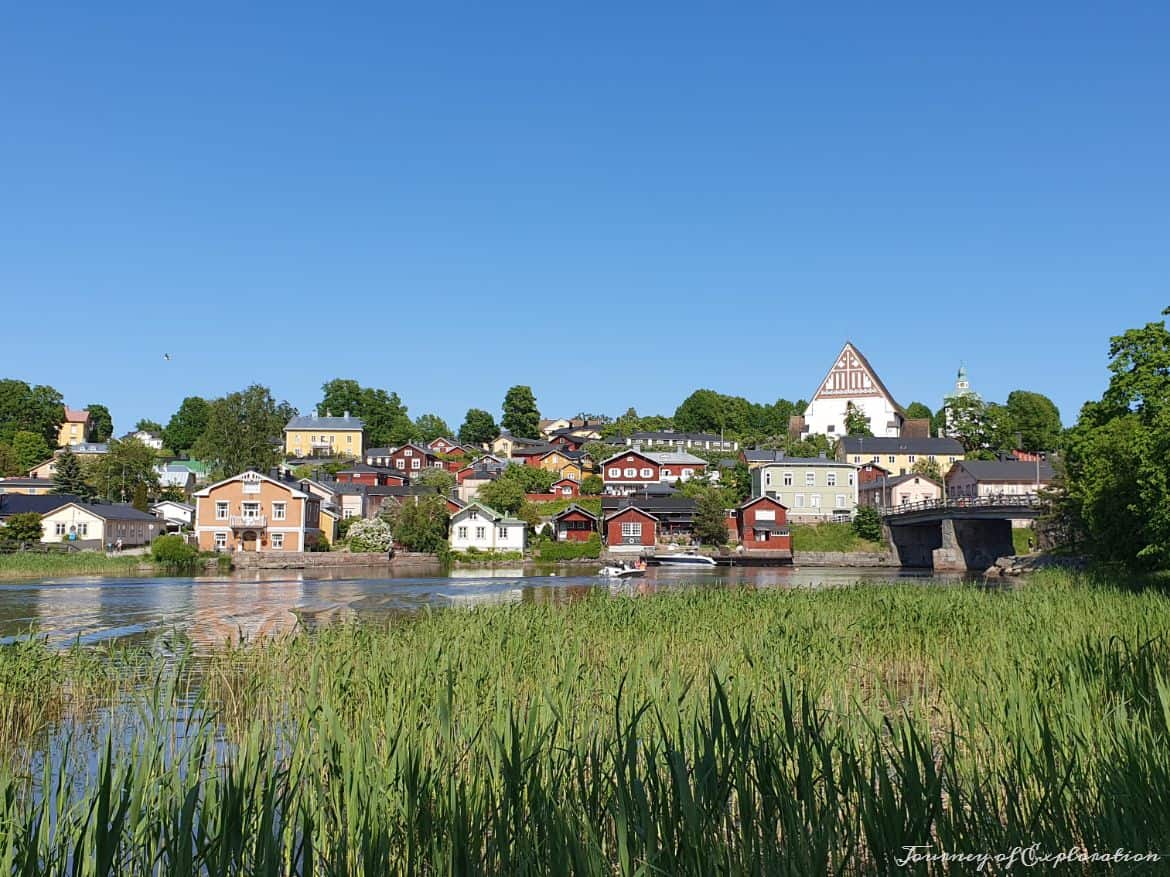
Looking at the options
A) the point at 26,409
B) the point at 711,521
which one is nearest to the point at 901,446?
the point at 711,521

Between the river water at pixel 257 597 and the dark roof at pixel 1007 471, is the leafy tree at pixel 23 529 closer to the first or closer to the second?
the river water at pixel 257 597

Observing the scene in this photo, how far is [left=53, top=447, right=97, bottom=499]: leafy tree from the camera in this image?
299 ft

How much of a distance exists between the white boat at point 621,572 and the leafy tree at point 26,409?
92382 mm

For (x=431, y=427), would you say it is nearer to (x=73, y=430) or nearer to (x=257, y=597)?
(x=73, y=430)

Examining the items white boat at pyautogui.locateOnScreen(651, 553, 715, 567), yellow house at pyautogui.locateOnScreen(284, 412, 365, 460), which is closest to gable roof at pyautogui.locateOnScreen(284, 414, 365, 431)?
yellow house at pyautogui.locateOnScreen(284, 412, 365, 460)

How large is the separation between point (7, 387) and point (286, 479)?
6302 centimetres

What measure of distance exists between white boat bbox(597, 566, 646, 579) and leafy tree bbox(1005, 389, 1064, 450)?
77.5 meters

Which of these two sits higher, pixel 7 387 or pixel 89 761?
pixel 7 387

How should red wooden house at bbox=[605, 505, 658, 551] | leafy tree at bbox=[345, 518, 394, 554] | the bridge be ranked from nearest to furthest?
the bridge < leafy tree at bbox=[345, 518, 394, 554] < red wooden house at bbox=[605, 505, 658, 551]

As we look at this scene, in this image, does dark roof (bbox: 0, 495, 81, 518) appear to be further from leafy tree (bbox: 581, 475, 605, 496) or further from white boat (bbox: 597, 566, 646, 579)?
leafy tree (bbox: 581, 475, 605, 496)

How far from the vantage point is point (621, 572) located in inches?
2297

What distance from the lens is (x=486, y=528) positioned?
247 feet

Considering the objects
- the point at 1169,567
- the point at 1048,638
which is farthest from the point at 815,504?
the point at 1048,638

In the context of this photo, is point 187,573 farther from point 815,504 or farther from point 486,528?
point 815,504
